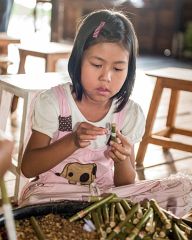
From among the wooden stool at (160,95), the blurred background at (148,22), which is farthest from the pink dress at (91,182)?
the blurred background at (148,22)

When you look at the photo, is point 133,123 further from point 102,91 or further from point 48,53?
point 48,53

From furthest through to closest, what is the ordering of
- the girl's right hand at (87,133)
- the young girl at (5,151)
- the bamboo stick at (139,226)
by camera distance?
the girl's right hand at (87,133)
the bamboo stick at (139,226)
the young girl at (5,151)

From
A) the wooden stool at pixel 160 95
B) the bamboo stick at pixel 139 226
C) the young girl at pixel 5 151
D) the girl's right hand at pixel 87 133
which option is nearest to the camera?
the young girl at pixel 5 151

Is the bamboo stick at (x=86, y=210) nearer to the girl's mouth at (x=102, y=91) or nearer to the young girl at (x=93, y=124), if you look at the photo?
the young girl at (x=93, y=124)

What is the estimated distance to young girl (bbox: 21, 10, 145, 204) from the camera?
1.43 metres

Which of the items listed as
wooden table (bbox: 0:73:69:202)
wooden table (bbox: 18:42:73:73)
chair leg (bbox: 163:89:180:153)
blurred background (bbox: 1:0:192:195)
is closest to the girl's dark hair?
wooden table (bbox: 0:73:69:202)

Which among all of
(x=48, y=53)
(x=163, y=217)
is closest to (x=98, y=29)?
(x=163, y=217)

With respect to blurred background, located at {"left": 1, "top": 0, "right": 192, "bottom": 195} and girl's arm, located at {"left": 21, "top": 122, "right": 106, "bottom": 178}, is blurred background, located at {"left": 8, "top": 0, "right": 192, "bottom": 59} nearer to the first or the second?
blurred background, located at {"left": 1, "top": 0, "right": 192, "bottom": 195}

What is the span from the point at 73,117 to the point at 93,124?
0.08 meters

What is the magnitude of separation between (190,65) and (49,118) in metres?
6.80

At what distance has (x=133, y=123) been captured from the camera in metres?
1.66

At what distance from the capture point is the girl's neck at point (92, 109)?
1.58 meters

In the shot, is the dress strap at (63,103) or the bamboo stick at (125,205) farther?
the dress strap at (63,103)

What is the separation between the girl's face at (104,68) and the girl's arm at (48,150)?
187 millimetres
